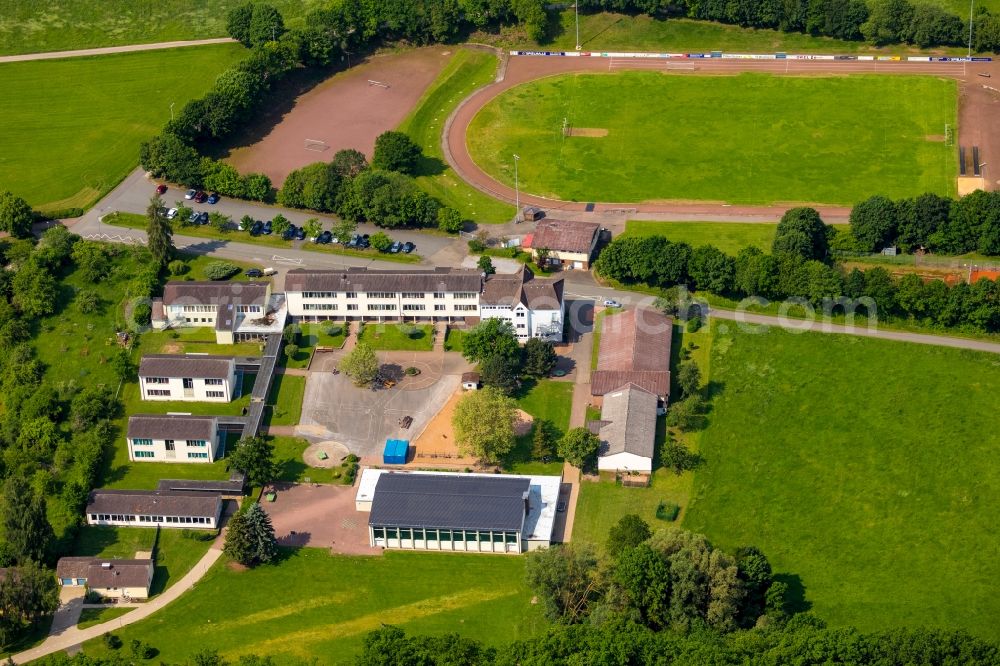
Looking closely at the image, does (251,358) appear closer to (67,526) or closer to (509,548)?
(67,526)

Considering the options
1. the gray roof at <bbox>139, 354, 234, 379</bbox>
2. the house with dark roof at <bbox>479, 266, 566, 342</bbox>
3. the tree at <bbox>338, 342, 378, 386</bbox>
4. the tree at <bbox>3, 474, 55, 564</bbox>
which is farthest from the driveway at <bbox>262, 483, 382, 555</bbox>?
the house with dark roof at <bbox>479, 266, 566, 342</bbox>

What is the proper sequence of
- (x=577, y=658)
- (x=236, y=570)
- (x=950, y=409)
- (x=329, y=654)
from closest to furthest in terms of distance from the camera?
(x=577, y=658) → (x=329, y=654) → (x=236, y=570) → (x=950, y=409)

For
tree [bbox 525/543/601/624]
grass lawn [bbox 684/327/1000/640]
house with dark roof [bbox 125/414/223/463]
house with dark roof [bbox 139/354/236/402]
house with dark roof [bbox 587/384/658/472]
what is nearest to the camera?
tree [bbox 525/543/601/624]

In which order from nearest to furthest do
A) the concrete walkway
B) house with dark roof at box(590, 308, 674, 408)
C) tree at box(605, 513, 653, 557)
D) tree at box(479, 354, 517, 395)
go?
1. the concrete walkway
2. tree at box(605, 513, 653, 557)
3. tree at box(479, 354, 517, 395)
4. house with dark roof at box(590, 308, 674, 408)

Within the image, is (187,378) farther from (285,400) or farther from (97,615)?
(97,615)

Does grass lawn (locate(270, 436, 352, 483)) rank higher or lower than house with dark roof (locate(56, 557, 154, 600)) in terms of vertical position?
higher

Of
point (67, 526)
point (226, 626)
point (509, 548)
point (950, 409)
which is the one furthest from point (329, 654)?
point (950, 409)

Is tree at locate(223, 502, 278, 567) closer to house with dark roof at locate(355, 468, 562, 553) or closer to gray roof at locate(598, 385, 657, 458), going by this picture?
house with dark roof at locate(355, 468, 562, 553)
